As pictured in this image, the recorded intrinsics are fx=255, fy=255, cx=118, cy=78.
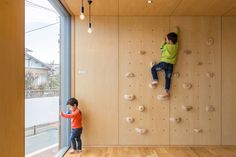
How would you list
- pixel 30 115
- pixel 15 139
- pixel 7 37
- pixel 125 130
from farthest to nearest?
pixel 125 130 → pixel 30 115 → pixel 15 139 → pixel 7 37

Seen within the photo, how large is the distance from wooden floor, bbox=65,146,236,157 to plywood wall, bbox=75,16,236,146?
163 millimetres

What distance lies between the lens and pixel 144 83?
4949 millimetres

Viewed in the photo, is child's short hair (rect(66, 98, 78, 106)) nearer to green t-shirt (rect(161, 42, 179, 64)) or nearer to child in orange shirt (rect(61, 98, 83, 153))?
child in orange shirt (rect(61, 98, 83, 153))

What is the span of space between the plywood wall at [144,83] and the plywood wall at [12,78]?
99.7 inches

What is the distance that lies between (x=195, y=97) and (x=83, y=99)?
217 cm

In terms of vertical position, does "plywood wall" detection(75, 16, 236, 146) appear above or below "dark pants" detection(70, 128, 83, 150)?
above

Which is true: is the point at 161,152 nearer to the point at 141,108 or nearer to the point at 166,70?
the point at 141,108

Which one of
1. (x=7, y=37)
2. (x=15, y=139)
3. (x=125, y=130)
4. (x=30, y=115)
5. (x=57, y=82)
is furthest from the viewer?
(x=125, y=130)

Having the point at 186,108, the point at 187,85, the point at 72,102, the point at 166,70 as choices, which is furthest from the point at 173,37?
the point at 72,102

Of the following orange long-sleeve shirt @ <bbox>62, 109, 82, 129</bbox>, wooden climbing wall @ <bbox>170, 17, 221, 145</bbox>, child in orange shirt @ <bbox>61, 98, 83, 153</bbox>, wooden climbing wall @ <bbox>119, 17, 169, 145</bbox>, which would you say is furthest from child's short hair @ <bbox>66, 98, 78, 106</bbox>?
wooden climbing wall @ <bbox>170, 17, 221, 145</bbox>

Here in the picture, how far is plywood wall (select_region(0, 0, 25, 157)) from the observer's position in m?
2.02

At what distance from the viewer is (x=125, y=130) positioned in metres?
4.93

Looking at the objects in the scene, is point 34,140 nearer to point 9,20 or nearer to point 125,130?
point 9,20

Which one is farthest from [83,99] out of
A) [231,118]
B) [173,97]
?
[231,118]
